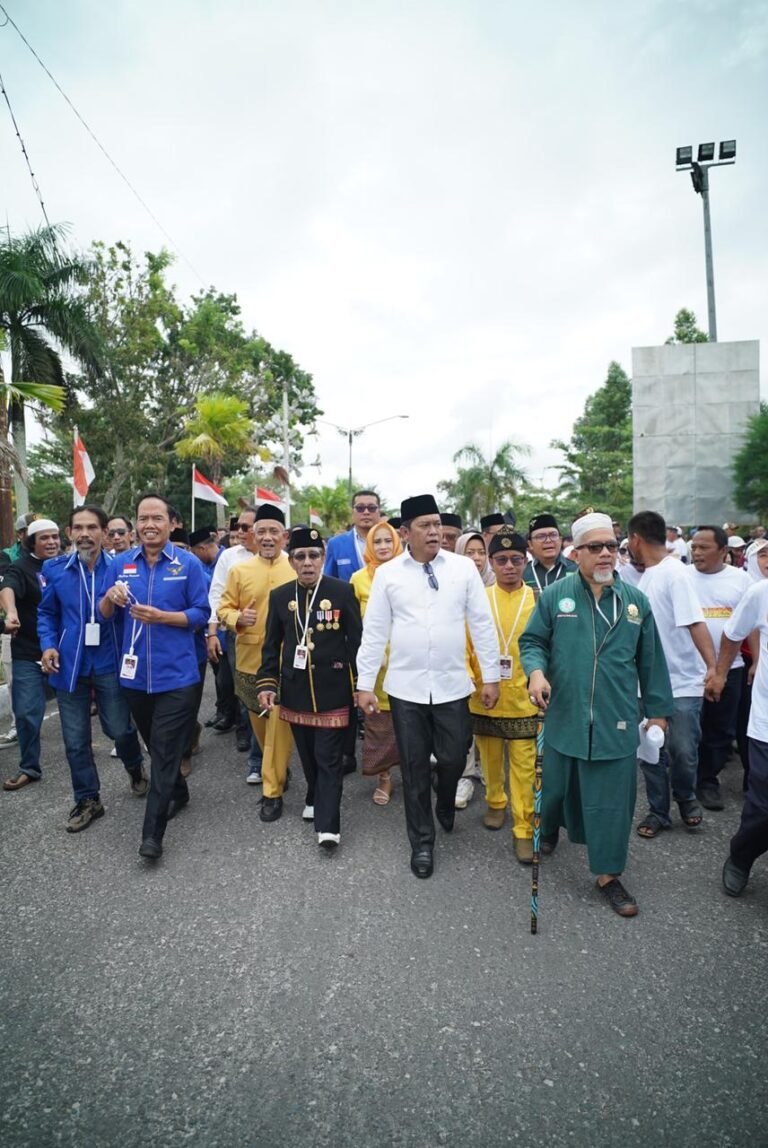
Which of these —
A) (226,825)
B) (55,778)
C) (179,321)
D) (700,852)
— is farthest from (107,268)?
(700,852)

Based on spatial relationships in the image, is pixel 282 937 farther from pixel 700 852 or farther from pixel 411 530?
pixel 700 852

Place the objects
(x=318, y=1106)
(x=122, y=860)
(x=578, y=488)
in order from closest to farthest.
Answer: (x=318, y=1106) → (x=122, y=860) → (x=578, y=488)

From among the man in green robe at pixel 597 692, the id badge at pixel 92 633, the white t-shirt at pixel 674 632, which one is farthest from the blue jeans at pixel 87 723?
the white t-shirt at pixel 674 632

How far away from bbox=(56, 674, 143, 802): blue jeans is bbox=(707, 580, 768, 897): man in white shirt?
13.2 ft

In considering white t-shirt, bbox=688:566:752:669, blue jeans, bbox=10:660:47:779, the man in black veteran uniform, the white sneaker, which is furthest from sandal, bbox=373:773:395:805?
blue jeans, bbox=10:660:47:779

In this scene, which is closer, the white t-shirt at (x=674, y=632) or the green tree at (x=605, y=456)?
the white t-shirt at (x=674, y=632)

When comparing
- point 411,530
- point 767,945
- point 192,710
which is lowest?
point 767,945

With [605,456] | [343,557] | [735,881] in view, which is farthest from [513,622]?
[605,456]

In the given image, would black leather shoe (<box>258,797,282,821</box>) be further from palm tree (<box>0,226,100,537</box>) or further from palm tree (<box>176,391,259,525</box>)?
palm tree (<box>176,391,259,525</box>)

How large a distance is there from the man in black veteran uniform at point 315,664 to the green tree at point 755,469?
56.8 feet

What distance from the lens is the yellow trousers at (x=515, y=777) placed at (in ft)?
13.1

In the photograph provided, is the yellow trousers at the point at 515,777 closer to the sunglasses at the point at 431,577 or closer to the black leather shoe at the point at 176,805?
the sunglasses at the point at 431,577

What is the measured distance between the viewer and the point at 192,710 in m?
4.25

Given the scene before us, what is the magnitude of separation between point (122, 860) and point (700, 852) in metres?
3.60
